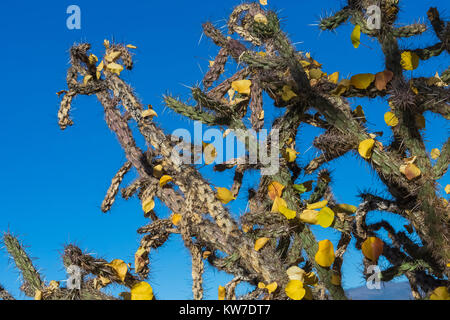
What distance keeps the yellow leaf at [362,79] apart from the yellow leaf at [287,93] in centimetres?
44

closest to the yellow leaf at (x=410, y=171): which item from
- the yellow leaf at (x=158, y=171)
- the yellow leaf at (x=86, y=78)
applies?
the yellow leaf at (x=158, y=171)

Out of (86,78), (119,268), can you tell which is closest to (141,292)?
(119,268)

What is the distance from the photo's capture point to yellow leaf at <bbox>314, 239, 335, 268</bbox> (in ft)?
8.84

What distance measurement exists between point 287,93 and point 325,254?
1.05 meters

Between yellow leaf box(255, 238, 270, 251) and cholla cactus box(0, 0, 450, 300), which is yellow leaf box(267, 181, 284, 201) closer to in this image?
cholla cactus box(0, 0, 450, 300)

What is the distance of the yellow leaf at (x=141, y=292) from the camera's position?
210 centimetres

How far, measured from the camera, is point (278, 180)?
3.08 metres

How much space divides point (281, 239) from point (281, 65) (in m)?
1.13

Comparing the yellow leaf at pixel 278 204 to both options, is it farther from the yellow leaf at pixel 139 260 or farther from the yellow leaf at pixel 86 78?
the yellow leaf at pixel 86 78

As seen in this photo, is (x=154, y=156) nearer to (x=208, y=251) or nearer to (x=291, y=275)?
(x=208, y=251)

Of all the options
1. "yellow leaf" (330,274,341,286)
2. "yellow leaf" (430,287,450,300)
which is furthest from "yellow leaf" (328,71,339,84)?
"yellow leaf" (430,287,450,300)

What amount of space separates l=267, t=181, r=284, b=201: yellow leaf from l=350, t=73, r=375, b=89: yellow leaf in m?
0.86

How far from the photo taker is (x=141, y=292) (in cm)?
211

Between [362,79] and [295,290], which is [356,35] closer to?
[362,79]
